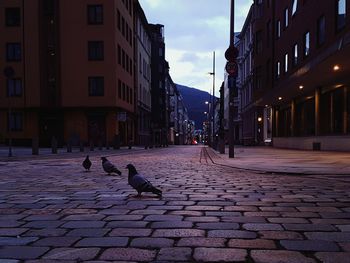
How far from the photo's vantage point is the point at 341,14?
79.3ft

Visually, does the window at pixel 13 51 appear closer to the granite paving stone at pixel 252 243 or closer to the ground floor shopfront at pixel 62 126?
the ground floor shopfront at pixel 62 126

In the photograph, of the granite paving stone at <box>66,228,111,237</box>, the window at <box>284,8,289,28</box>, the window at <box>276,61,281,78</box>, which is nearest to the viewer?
the granite paving stone at <box>66,228,111,237</box>

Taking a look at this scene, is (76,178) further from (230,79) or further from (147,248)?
(230,79)

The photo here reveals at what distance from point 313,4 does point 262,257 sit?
91.1ft

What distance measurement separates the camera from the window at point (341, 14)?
23.6 meters

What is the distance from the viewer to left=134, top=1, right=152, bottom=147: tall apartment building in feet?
212

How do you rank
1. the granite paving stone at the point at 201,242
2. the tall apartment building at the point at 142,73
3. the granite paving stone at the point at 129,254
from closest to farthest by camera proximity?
the granite paving stone at the point at 129,254
the granite paving stone at the point at 201,242
the tall apartment building at the point at 142,73

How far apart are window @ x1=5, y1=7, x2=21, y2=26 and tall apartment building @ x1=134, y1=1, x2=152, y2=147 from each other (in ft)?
54.8

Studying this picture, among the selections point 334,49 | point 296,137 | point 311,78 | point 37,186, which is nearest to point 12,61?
point 296,137

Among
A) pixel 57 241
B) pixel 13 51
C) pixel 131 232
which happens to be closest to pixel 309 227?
pixel 131 232

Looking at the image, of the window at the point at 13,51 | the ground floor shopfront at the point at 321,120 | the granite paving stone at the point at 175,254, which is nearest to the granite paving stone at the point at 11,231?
the granite paving stone at the point at 175,254

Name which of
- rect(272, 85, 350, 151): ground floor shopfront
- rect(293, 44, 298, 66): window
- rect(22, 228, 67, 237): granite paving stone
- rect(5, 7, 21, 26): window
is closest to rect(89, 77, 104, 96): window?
rect(5, 7, 21, 26): window

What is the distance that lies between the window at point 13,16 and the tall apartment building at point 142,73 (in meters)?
16.7

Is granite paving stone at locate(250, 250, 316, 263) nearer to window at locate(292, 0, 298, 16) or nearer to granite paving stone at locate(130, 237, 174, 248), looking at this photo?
granite paving stone at locate(130, 237, 174, 248)
